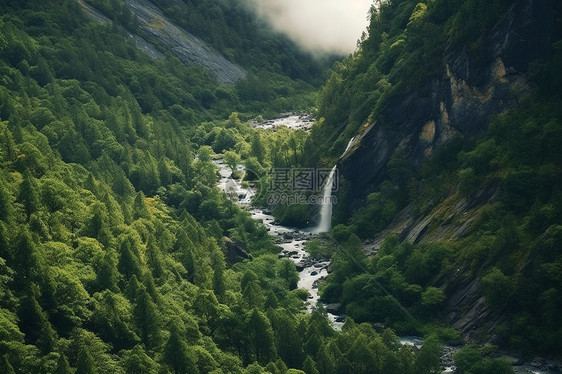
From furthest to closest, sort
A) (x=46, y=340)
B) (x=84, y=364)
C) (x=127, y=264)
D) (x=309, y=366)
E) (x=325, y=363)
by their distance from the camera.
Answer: (x=127, y=264)
(x=325, y=363)
(x=309, y=366)
(x=46, y=340)
(x=84, y=364)

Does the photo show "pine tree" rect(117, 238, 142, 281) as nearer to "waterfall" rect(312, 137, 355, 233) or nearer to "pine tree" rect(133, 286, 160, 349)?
"pine tree" rect(133, 286, 160, 349)

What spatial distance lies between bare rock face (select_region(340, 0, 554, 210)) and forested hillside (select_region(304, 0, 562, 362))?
0.22 m

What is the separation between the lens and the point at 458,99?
575 ft

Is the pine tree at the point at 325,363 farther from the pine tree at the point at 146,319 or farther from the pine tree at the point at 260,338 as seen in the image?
the pine tree at the point at 146,319

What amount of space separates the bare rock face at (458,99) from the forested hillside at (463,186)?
22cm

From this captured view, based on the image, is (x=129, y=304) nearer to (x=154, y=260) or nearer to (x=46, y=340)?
(x=46, y=340)

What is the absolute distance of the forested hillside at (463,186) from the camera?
140m

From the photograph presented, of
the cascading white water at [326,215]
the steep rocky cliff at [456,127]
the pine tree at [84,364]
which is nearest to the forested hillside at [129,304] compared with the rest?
the pine tree at [84,364]

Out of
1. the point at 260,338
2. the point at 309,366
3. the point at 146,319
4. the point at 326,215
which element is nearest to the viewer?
the point at 309,366

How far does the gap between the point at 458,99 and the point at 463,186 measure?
19926 millimetres

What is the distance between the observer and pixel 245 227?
195750mm

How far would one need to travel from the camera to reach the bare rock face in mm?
167375

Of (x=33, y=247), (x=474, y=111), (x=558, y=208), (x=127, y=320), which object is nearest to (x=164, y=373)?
(x=127, y=320)

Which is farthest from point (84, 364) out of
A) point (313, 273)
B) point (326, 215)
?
point (326, 215)
